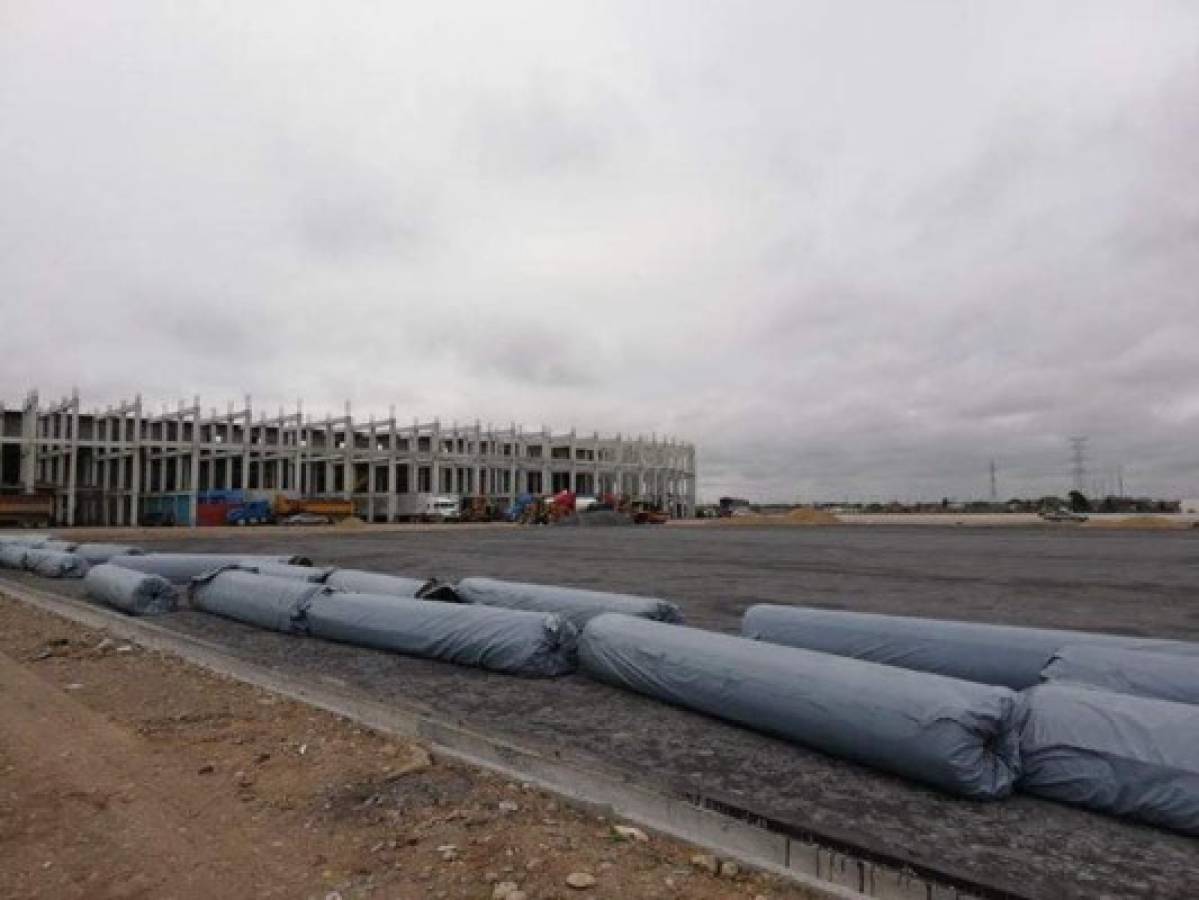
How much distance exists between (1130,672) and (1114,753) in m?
1.24

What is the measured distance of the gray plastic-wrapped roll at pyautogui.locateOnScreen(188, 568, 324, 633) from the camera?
9.62 m

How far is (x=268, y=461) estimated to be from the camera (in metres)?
57.9

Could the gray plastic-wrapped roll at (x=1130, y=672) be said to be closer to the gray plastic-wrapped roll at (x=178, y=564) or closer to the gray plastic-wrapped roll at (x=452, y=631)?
the gray plastic-wrapped roll at (x=452, y=631)

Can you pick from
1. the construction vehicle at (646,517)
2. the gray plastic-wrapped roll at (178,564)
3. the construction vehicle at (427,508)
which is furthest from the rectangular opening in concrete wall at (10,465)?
the gray plastic-wrapped roll at (178,564)

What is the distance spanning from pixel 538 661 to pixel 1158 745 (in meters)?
4.76

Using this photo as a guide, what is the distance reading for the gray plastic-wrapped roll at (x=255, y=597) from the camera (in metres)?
9.62

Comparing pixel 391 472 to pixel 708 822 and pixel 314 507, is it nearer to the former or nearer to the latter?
pixel 314 507

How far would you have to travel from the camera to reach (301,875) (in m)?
3.66

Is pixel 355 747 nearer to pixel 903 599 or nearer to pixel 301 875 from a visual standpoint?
pixel 301 875

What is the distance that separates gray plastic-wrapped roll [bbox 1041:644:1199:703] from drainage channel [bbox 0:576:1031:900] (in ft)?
8.26

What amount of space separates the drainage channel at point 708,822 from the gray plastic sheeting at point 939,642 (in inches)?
115

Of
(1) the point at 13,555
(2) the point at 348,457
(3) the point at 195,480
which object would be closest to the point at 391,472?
(2) the point at 348,457

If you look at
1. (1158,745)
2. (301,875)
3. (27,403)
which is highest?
(27,403)

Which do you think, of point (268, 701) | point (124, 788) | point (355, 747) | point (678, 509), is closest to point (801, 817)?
point (355, 747)
